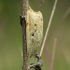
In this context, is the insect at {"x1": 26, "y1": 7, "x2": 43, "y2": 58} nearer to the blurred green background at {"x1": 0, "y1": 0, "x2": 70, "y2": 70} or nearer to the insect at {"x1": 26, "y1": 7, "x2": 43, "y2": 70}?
the insect at {"x1": 26, "y1": 7, "x2": 43, "y2": 70}

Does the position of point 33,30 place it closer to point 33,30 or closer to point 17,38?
point 33,30

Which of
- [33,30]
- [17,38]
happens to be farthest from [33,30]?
[17,38]

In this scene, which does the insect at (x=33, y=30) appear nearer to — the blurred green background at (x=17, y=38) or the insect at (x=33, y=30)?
the insect at (x=33, y=30)

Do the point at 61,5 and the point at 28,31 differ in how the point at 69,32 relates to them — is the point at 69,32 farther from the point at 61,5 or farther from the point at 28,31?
the point at 28,31

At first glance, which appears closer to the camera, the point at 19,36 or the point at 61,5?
the point at 19,36

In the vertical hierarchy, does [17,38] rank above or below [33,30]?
below

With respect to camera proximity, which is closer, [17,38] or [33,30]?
[33,30]

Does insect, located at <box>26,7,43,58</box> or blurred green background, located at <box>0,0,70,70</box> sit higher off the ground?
insect, located at <box>26,7,43,58</box>

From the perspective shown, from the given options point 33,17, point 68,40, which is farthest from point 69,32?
point 33,17

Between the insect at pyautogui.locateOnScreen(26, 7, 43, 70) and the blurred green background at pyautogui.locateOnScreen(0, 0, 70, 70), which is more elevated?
the insect at pyautogui.locateOnScreen(26, 7, 43, 70)

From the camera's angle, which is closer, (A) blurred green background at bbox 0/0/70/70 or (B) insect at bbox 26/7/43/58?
(B) insect at bbox 26/7/43/58

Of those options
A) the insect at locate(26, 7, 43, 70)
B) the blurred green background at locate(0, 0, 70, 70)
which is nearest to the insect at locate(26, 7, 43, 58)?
the insect at locate(26, 7, 43, 70)
